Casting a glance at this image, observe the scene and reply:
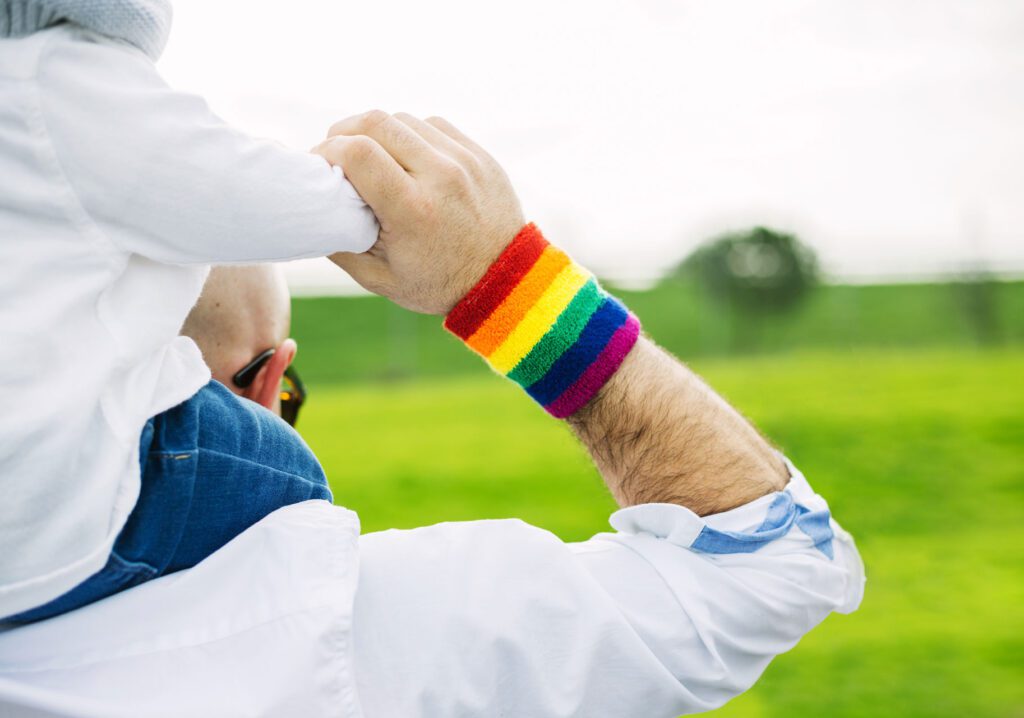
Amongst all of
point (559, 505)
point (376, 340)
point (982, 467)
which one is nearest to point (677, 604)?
point (559, 505)

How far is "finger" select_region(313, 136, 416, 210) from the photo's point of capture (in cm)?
88

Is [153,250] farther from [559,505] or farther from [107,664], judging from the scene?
[559,505]

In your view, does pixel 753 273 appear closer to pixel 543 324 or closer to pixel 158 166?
pixel 543 324

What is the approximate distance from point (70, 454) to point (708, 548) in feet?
1.98

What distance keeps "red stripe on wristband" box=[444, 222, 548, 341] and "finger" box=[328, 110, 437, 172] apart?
0.12 m

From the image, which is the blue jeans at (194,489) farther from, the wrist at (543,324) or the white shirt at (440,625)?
the wrist at (543,324)

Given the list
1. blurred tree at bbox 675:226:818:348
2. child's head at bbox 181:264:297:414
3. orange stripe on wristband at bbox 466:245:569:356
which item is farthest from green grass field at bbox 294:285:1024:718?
blurred tree at bbox 675:226:818:348

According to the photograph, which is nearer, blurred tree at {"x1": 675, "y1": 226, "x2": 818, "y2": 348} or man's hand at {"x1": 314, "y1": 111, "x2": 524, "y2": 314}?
man's hand at {"x1": 314, "y1": 111, "x2": 524, "y2": 314}

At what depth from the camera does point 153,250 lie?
0.73 metres

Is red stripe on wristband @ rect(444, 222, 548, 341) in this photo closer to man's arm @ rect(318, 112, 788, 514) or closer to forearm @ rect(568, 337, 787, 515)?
man's arm @ rect(318, 112, 788, 514)

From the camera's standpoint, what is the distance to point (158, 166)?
2.33ft

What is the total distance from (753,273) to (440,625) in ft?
67.7

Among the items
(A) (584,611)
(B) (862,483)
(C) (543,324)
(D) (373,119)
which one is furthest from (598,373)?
(B) (862,483)

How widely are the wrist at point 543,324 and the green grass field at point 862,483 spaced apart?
276 millimetres
